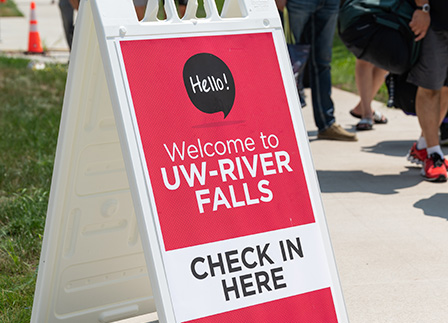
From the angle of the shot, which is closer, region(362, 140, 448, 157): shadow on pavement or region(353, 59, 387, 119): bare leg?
region(362, 140, 448, 157): shadow on pavement

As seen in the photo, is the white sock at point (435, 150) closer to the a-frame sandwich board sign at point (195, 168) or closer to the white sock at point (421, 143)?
the white sock at point (421, 143)

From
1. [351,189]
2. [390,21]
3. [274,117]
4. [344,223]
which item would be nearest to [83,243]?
[274,117]

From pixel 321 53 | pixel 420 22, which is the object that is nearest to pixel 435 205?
pixel 420 22

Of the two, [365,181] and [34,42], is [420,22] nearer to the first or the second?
[365,181]

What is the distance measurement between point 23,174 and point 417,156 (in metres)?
2.82

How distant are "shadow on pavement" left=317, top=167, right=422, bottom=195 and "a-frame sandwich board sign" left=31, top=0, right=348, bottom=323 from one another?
7.96ft

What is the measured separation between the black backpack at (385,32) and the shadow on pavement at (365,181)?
2.52ft

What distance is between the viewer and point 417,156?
5.40 m

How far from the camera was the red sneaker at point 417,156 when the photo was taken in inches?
211

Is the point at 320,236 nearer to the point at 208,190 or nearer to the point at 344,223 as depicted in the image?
the point at 208,190

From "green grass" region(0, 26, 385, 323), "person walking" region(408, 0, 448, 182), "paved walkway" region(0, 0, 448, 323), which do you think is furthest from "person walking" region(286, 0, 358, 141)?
"green grass" region(0, 26, 385, 323)

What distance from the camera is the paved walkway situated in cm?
320

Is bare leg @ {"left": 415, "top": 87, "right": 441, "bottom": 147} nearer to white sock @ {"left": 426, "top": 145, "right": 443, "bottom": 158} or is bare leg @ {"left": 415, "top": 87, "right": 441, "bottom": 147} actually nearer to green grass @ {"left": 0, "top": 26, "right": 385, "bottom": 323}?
white sock @ {"left": 426, "top": 145, "right": 443, "bottom": 158}

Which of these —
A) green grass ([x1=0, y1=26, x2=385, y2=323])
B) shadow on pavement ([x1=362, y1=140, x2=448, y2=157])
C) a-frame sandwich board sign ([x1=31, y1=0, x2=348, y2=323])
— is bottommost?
shadow on pavement ([x1=362, y1=140, x2=448, y2=157])
